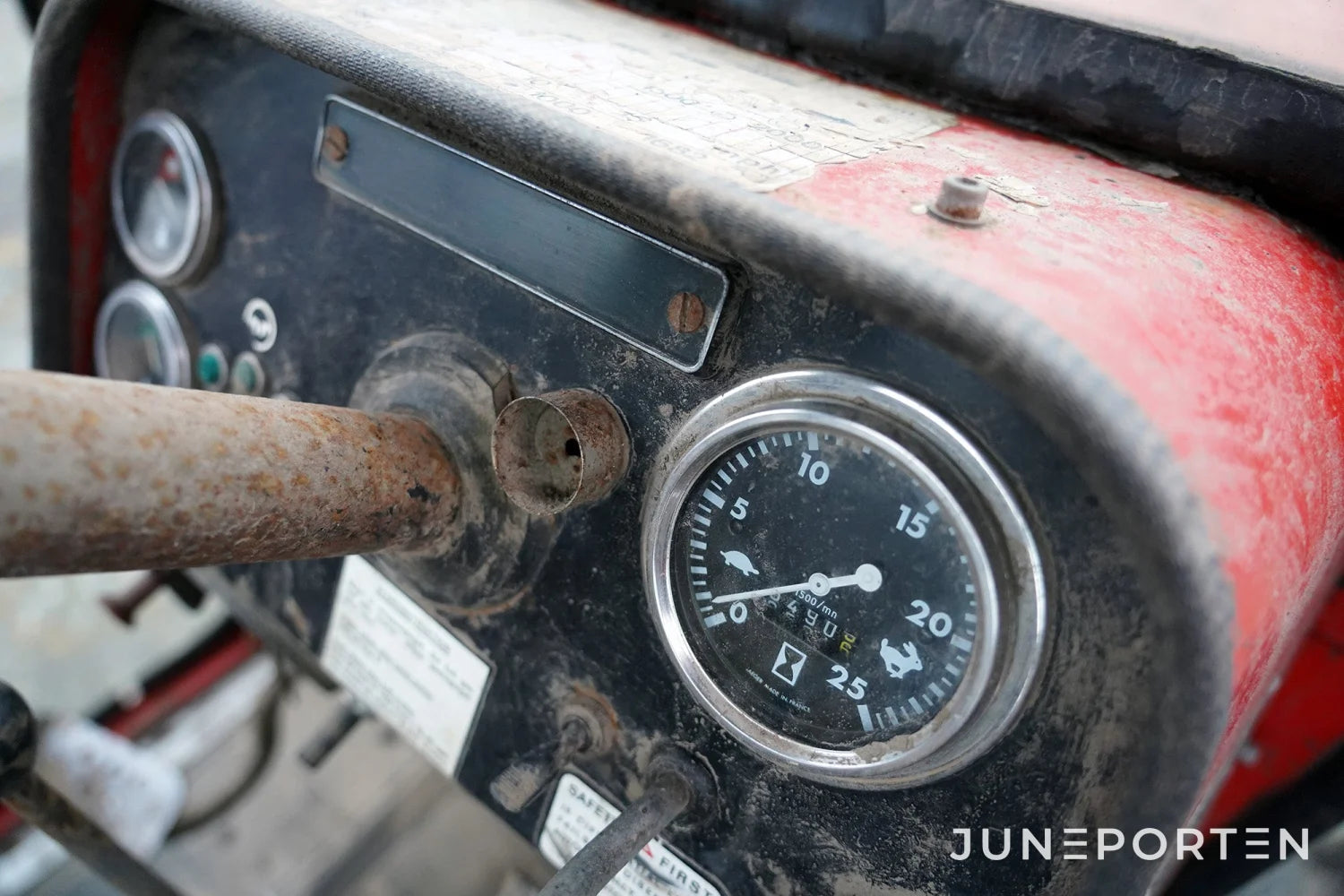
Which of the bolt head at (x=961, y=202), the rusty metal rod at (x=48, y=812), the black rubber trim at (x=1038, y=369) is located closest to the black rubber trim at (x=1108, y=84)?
the bolt head at (x=961, y=202)

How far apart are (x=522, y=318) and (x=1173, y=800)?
638 millimetres

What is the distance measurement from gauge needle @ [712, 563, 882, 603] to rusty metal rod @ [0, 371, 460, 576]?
1.00 feet

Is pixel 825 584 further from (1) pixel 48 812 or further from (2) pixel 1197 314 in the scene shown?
(1) pixel 48 812

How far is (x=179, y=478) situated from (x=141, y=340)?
0.83 metres

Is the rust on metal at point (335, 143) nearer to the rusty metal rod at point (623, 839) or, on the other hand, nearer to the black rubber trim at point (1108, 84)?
the black rubber trim at point (1108, 84)

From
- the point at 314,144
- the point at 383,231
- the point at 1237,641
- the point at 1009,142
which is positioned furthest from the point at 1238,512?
the point at 314,144

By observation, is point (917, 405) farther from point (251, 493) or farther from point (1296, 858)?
point (1296, 858)

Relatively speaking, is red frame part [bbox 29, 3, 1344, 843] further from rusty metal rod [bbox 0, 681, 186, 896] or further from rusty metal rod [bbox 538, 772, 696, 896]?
rusty metal rod [bbox 0, 681, 186, 896]

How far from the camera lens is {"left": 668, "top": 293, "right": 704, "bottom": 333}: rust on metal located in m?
0.75

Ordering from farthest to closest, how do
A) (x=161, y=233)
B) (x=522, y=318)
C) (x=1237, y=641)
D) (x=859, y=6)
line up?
1. (x=161, y=233)
2. (x=859, y=6)
3. (x=522, y=318)
4. (x=1237, y=641)

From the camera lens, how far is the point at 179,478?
59 cm

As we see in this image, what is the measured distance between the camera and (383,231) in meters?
0.99

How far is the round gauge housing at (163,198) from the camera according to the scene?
1150 millimetres

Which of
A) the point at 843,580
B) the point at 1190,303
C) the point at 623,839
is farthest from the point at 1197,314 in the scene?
the point at 623,839
